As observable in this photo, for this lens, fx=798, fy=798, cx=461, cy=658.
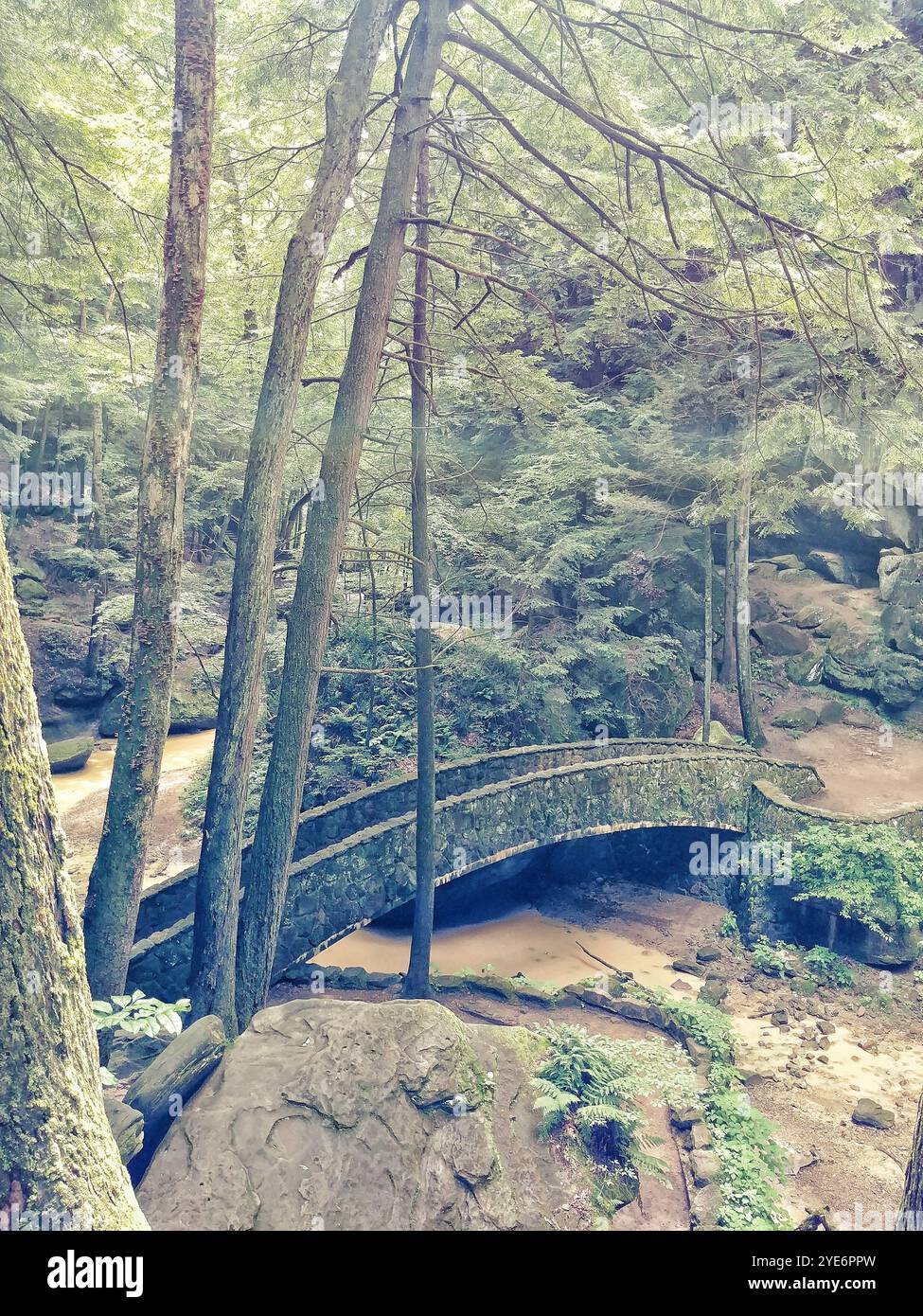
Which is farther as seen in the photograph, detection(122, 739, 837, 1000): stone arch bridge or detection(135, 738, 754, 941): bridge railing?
detection(122, 739, 837, 1000): stone arch bridge

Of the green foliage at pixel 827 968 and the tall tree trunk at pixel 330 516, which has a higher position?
the tall tree trunk at pixel 330 516

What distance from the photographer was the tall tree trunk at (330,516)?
6.70 metres

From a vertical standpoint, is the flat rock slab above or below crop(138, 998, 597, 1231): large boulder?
below

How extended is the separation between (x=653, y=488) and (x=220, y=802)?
14564 millimetres

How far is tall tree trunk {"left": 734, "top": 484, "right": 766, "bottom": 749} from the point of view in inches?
664

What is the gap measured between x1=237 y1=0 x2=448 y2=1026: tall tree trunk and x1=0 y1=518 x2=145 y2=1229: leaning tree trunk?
409cm

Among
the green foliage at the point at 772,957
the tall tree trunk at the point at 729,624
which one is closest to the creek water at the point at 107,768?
the green foliage at the point at 772,957

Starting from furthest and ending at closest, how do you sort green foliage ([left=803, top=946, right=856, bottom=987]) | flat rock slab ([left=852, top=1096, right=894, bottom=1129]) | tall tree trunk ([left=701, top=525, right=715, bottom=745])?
tall tree trunk ([left=701, top=525, right=715, bottom=745]) < green foliage ([left=803, top=946, right=856, bottom=987]) < flat rock slab ([left=852, top=1096, right=894, bottom=1129])

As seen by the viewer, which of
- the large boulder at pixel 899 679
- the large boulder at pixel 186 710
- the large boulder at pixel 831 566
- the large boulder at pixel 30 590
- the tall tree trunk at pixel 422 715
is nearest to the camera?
the tall tree trunk at pixel 422 715

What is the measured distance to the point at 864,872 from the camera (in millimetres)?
13203

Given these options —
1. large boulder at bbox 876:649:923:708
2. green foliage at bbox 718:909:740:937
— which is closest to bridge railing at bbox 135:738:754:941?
green foliage at bbox 718:909:740:937

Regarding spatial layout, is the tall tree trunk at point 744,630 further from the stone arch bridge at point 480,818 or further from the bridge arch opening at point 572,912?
the bridge arch opening at point 572,912

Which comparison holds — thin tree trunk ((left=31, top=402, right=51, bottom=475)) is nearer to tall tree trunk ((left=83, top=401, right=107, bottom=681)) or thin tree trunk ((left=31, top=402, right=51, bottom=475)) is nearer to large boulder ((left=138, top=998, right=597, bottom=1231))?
tall tree trunk ((left=83, top=401, right=107, bottom=681))

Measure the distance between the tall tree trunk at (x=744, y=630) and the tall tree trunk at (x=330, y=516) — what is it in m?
11.1
